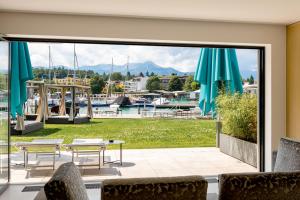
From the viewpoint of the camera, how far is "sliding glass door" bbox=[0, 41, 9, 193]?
4.35 metres

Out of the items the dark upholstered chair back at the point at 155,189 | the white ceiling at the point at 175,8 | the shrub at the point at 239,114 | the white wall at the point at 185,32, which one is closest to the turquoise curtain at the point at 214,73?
the shrub at the point at 239,114

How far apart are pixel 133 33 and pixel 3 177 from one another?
271 cm

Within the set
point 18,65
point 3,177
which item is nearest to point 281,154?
point 3,177

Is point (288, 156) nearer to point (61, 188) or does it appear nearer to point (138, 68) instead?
point (61, 188)

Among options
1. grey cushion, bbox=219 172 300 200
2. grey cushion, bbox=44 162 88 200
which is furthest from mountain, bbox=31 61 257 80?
grey cushion, bbox=219 172 300 200

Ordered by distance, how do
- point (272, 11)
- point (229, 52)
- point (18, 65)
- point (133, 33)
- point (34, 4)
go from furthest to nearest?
point (229, 52) → point (18, 65) → point (133, 33) → point (272, 11) → point (34, 4)

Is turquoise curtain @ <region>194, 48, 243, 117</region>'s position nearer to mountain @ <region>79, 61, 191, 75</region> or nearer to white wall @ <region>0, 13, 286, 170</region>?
mountain @ <region>79, 61, 191, 75</region>

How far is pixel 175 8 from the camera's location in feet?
13.5

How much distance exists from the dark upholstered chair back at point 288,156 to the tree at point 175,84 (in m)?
2.80

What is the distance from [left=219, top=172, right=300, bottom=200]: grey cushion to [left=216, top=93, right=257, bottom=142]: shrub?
13.9 feet

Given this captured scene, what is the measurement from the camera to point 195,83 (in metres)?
5.97

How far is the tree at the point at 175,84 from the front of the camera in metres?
5.72

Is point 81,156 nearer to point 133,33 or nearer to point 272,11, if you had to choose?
point 133,33

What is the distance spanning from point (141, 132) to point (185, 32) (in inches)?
78.9
